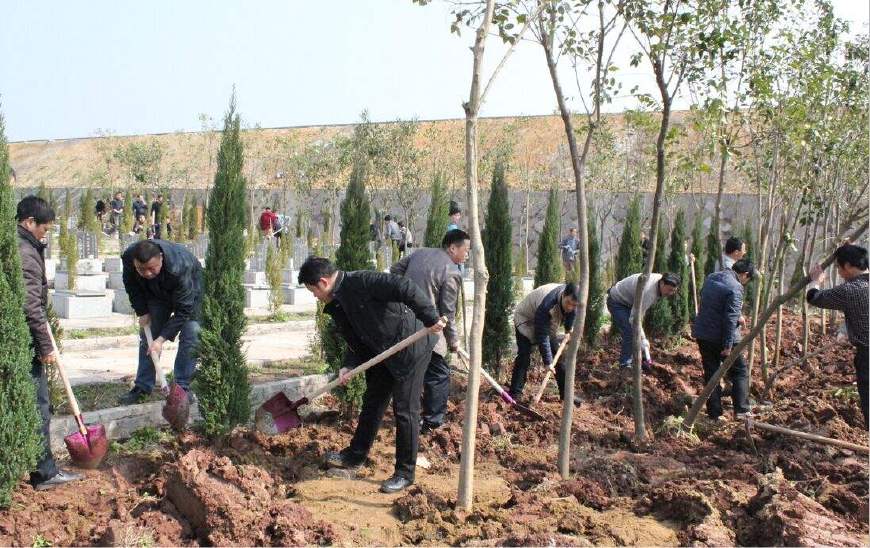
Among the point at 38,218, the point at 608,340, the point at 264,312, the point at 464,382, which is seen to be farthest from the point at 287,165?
the point at 38,218

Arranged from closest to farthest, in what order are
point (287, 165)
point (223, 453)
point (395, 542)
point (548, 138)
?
point (395, 542) < point (223, 453) < point (287, 165) < point (548, 138)

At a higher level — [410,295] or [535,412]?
[410,295]

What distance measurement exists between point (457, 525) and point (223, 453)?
185 cm

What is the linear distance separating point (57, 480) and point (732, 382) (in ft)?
19.0

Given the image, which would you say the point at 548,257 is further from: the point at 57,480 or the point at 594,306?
the point at 57,480

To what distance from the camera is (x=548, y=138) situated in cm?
4738

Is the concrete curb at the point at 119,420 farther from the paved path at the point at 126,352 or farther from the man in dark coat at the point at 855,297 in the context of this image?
the man in dark coat at the point at 855,297

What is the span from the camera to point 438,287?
612 centimetres

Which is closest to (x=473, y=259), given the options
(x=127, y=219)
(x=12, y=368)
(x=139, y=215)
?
(x=12, y=368)

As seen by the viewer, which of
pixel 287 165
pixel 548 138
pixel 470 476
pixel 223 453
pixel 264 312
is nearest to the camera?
pixel 470 476

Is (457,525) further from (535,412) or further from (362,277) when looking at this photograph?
(535,412)

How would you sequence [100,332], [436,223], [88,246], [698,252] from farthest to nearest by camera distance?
[88,246] → [698,252] → [100,332] → [436,223]

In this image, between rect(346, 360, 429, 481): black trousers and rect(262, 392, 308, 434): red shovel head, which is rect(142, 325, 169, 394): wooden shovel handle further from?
rect(346, 360, 429, 481): black trousers

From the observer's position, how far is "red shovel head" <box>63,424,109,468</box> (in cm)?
469
